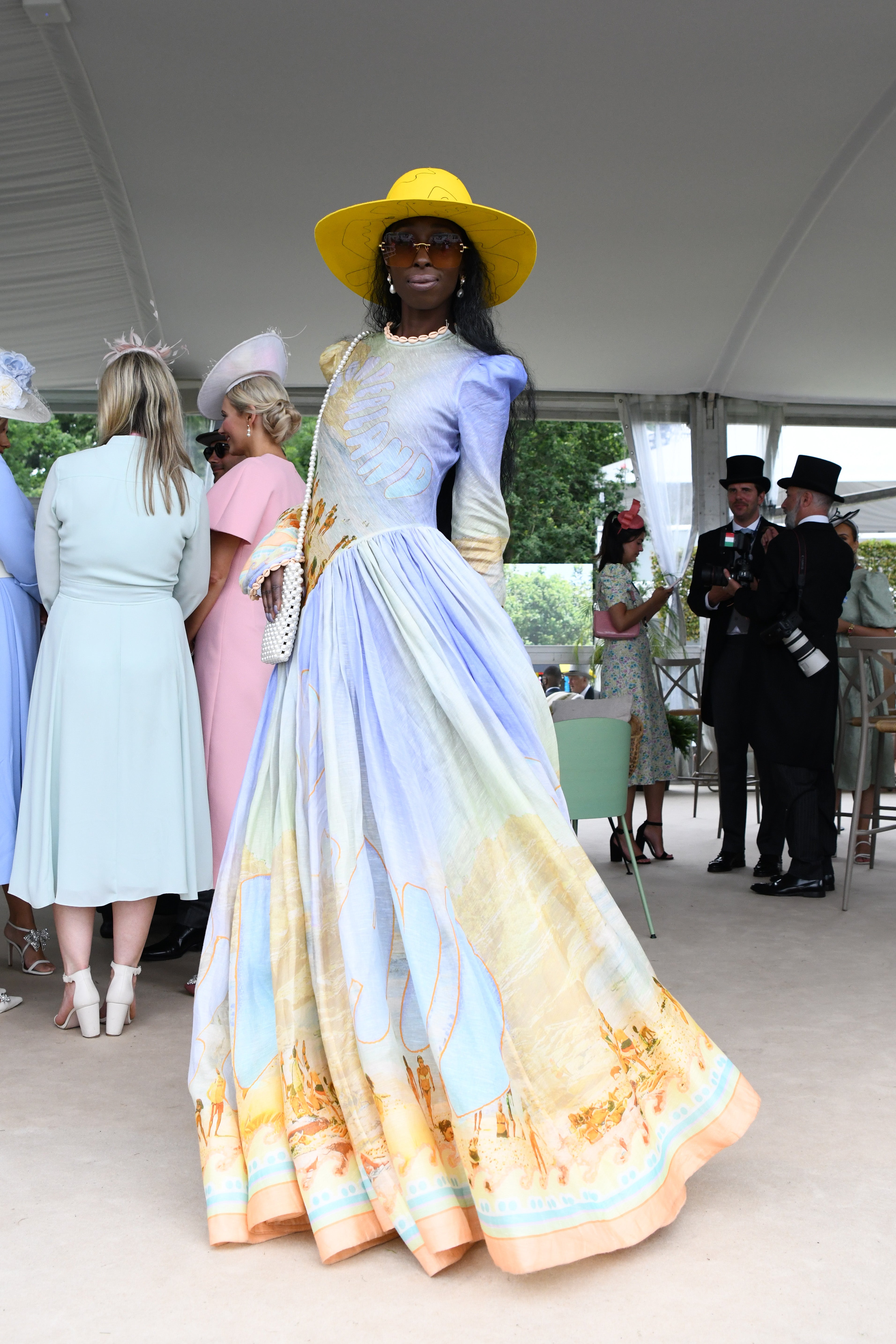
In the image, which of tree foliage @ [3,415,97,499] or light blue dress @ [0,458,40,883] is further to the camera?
tree foliage @ [3,415,97,499]

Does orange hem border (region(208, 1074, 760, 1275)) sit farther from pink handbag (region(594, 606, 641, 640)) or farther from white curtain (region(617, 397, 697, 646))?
white curtain (region(617, 397, 697, 646))

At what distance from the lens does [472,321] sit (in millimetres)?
1814

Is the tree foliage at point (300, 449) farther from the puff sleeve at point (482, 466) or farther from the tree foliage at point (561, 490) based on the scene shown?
the puff sleeve at point (482, 466)

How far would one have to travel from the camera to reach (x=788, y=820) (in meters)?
4.11

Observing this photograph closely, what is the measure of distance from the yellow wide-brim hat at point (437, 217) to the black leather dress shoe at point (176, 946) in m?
1.97

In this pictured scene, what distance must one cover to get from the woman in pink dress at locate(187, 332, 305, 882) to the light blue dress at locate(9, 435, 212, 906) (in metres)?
0.28

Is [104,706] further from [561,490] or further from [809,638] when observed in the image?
[561,490]

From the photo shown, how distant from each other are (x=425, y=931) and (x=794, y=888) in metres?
2.97

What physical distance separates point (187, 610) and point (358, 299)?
188 inches

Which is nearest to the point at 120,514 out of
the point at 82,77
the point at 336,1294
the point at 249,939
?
the point at 249,939

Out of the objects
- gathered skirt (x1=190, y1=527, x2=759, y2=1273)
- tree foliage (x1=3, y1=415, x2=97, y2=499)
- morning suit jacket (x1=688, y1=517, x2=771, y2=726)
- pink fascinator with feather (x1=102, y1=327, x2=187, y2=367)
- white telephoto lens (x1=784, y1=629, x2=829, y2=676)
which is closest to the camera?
gathered skirt (x1=190, y1=527, x2=759, y2=1273)

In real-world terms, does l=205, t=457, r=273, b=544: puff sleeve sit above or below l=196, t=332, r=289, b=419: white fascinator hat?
below

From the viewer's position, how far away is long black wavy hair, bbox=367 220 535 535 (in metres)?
1.79

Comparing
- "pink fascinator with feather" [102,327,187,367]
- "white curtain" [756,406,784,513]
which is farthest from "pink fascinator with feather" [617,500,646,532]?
"white curtain" [756,406,784,513]
